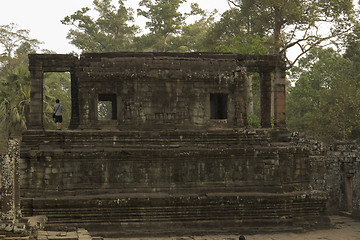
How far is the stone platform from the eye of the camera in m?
13.9

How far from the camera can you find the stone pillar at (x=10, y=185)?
1136 centimetres

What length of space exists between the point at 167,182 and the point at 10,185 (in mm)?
5061

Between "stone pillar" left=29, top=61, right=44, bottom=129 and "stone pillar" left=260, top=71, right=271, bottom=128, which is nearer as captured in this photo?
"stone pillar" left=29, top=61, right=44, bottom=129

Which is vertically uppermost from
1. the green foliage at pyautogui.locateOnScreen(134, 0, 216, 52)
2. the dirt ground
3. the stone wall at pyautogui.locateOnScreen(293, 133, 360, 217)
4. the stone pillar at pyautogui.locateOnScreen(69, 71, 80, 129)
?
the green foliage at pyautogui.locateOnScreen(134, 0, 216, 52)

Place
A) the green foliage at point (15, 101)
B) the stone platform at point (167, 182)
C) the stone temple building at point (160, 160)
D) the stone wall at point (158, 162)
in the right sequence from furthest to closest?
the green foliage at point (15, 101) → the stone wall at point (158, 162) → the stone temple building at point (160, 160) → the stone platform at point (167, 182)

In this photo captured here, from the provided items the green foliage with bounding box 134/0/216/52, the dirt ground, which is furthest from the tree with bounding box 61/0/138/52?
the dirt ground

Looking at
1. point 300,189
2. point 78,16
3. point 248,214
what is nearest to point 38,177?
point 248,214

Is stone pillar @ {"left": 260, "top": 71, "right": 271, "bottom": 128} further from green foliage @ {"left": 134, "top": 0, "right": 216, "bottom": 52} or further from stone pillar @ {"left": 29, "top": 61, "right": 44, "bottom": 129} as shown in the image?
green foliage @ {"left": 134, "top": 0, "right": 216, "bottom": 52}

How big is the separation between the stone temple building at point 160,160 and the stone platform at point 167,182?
0.11 feet

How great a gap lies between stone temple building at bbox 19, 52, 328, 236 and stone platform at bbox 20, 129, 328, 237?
1.3 inches

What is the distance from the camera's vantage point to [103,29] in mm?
45562

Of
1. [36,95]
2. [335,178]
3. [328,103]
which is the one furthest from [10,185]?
[328,103]

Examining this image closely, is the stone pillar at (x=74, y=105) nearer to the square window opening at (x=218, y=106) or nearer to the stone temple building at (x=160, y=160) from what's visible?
the stone temple building at (x=160, y=160)

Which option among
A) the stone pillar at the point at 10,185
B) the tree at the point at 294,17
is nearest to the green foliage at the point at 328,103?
the tree at the point at 294,17
